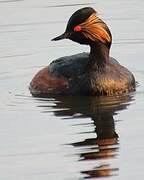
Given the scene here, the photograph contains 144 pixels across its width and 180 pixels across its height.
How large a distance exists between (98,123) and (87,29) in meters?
2.45

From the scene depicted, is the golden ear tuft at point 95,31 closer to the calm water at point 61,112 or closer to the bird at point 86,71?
the bird at point 86,71

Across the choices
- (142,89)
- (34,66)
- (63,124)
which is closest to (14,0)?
(34,66)

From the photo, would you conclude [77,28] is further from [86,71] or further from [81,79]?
[81,79]

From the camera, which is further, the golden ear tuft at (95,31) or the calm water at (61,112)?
the golden ear tuft at (95,31)

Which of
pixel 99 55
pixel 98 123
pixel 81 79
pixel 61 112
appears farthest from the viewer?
pixel 99 55

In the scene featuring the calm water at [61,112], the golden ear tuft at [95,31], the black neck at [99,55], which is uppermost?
the golden ear tuft at [95,31]

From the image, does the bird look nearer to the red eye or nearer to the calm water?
the red eye

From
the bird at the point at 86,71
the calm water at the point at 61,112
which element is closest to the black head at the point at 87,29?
the bird at the point at 86,71

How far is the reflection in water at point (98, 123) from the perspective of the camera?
12617 mm

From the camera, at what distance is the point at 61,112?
1547 centimetres

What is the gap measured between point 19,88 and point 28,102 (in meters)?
0.97

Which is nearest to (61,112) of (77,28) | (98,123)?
(98,123)

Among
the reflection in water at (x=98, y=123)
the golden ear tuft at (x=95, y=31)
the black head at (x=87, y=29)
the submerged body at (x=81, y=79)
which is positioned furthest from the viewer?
the golden ear tuft at (x=95, y=31)

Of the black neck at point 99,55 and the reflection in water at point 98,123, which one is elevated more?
the black neck at point 99,55
